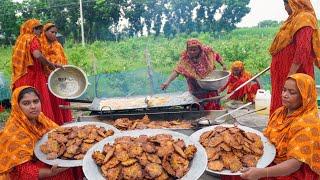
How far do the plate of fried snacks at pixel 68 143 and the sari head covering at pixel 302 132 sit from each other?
142 cm

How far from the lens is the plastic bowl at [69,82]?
5289 mm

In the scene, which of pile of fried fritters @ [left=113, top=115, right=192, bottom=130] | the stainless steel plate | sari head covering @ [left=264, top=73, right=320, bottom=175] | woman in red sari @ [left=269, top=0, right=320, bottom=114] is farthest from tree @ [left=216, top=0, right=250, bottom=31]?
sari head covering @ [left=264, top=73, right=320, bottom=175]

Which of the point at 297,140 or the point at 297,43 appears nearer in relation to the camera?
the point at 297,140

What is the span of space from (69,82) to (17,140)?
8.98 ft

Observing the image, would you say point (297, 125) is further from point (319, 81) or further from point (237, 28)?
point (237, 28)

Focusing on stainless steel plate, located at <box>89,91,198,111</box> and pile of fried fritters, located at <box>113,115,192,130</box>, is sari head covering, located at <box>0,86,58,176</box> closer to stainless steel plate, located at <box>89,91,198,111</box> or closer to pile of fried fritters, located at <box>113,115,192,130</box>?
pile of fried fritters, located at <box>113,115,192,130</box>

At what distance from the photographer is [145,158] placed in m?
2.52

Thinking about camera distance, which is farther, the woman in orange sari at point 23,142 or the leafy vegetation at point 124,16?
the leafy vegetation at point 124,16

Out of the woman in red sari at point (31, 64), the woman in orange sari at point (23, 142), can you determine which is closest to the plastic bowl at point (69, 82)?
the woman in red sari at point (31, 64)

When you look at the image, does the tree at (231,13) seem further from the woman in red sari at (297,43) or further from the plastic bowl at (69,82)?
the woman in red sari at (297,43)

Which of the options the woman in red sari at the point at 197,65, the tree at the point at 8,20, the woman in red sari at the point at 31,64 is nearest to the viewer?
the woman in red sari at the point at 31,64

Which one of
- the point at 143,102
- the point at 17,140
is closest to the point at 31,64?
the point at 143,102

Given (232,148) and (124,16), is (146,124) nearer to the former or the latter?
(232,148)

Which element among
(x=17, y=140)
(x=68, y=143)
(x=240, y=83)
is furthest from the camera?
(x=240, y=83)
